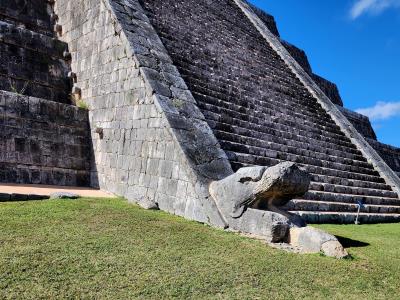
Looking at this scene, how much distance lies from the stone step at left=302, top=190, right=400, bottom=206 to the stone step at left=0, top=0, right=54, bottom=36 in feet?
27.1

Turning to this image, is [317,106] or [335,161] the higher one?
[317,106]

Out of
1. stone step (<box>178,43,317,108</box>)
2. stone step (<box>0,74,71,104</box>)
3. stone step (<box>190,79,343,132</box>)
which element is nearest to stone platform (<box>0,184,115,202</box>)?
stone step (<box>0,74,71,104</box>)

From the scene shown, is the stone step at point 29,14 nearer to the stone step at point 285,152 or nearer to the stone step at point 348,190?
the stone step at point 285,152

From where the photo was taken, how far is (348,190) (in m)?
9.75

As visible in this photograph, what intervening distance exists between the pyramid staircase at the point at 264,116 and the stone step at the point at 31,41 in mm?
2539

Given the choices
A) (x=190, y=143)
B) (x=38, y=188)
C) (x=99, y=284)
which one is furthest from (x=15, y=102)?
(x=99, y=284)

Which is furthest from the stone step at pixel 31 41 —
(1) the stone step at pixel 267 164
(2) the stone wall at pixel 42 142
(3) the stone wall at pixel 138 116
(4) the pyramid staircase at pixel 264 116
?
(1) the stone step at pixel 267 164

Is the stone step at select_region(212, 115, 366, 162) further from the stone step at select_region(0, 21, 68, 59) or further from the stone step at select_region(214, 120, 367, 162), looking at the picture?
the stone step at select_region(0, 21, 68, 59)

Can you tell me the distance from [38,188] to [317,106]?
9141 mm

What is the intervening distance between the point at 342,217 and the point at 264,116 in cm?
313

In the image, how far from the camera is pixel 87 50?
9.98m

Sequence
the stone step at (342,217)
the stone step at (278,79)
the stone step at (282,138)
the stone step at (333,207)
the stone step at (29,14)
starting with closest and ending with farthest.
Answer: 1. the stone step at (342,217)
2. the stone step at (333,207)
3. the stone step at (282,138)
4. the stone step at (29,14)
5. the stone step at (278,79)

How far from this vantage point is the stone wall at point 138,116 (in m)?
6.70

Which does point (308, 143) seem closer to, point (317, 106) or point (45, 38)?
point (317, 106)
